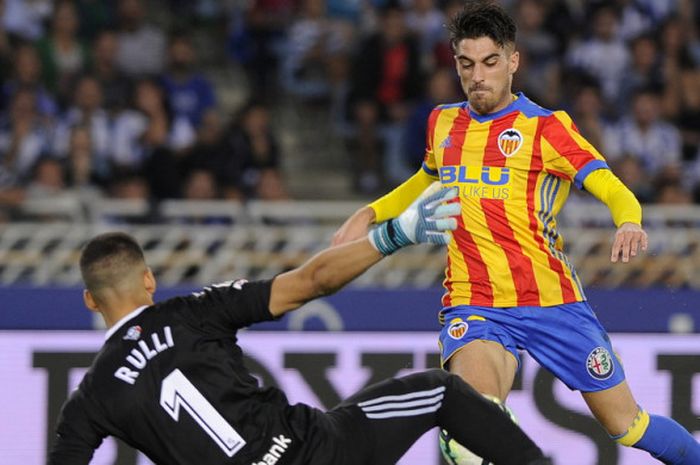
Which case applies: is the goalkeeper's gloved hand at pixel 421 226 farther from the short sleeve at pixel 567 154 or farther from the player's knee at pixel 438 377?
the short sleeve at pixel 567 154

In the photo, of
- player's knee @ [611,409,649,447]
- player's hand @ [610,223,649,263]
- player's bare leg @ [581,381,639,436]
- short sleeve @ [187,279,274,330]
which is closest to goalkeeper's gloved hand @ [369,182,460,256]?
short sleeve @ [187,279,274,330]

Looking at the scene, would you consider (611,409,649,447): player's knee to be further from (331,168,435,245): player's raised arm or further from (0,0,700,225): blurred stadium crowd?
(0,0,700,225): blurred stadium crowd

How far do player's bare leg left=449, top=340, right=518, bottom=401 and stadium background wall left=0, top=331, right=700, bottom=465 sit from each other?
49.4 inches

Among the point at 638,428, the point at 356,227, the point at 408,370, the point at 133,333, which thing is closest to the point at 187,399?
the point at 133,333

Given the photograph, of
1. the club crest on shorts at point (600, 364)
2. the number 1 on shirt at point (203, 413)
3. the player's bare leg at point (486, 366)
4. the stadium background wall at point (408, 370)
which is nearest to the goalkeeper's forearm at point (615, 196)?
the club crest on shorts at point (600, 364)

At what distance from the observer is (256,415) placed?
4.61 metres

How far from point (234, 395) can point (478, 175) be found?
5.00ft

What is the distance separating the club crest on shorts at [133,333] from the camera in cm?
465

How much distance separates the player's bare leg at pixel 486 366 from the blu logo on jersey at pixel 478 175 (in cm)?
64

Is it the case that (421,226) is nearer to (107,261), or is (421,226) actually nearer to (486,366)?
(486,366)

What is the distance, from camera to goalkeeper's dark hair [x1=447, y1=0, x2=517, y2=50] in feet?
18.0

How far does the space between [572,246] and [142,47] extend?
390 centimetres

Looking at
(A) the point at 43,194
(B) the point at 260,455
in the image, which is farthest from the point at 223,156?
(B) the point at 260,455

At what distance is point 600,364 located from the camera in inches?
218
